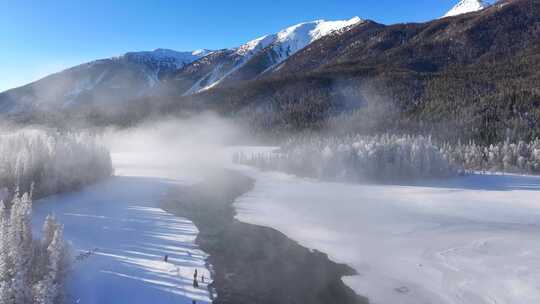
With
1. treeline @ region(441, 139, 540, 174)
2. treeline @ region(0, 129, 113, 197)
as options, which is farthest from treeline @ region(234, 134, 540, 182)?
treeline @ region(0, 129, 113, 197)

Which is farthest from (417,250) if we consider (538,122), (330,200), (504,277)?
(538,122)

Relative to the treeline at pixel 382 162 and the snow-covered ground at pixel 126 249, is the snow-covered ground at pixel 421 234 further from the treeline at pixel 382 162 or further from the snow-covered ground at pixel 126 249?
the snow-covered ground at pixel 126 249

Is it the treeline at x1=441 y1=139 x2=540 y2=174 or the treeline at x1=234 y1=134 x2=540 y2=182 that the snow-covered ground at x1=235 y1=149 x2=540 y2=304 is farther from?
the treeline at x1=441 y1=139 x2=540 y2=174

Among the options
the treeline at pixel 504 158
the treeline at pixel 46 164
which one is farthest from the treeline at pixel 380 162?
the treeline at pixel 46 164

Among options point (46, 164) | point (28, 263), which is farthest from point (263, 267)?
point (46, 164)

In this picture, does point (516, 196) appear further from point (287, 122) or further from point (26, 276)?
point (287, 122)

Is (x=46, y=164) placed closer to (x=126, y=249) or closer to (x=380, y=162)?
(x=126, y=249)
